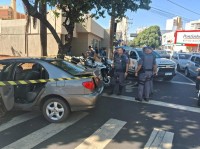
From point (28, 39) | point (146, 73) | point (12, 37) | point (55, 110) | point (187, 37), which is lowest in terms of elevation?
point (55, 110)

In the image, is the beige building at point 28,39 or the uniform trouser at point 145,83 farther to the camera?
the beige building at point 28,39

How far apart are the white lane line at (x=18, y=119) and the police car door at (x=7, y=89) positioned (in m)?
0.36

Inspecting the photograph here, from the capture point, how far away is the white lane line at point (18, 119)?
5.95m

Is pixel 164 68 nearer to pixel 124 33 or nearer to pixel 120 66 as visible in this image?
pixel 120 66

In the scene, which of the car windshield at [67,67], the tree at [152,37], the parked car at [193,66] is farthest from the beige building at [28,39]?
the tree at [152,37]

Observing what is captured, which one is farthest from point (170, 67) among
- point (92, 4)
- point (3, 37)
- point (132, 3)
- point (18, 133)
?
point (3, 37)

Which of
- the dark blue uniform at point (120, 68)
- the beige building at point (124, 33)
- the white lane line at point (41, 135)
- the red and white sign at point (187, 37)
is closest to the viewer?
the white lane line at point (41, 135)

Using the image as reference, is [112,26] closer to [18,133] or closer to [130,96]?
[130,96]

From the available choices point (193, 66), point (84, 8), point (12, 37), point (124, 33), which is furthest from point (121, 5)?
point (124, 33)

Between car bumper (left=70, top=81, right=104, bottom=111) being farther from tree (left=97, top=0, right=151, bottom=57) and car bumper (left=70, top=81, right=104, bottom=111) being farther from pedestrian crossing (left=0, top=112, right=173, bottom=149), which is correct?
tree (left=97, top=0, right=151, bottom=57)

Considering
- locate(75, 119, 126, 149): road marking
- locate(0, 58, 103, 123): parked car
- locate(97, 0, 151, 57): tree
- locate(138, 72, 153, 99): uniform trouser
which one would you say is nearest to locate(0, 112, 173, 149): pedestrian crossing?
locate(75, 119, 126, 149): road marking

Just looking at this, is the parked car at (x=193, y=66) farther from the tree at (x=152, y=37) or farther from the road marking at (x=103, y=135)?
the tree at (x=152, y=37)

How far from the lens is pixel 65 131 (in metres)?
5.68

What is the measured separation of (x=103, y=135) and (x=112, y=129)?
16.7 inches
